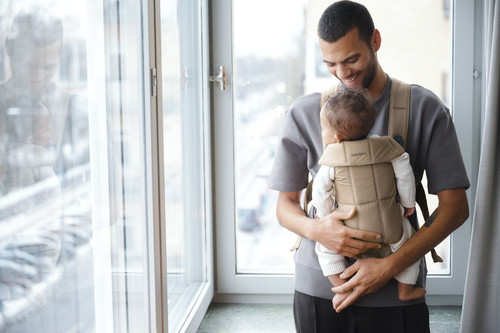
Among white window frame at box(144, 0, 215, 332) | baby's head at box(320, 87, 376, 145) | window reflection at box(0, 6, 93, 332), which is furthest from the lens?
white window frame at box(144, 0, 215, 332)

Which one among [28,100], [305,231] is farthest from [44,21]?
[305,231]

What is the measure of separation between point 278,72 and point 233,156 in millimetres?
516

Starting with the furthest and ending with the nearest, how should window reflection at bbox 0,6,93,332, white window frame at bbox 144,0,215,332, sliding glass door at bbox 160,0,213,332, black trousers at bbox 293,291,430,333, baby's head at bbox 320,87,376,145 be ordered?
sliding glass door at bbox 160,0,213,332, white window frame at bbox 144,0,215,332, black trousers at bbox 293,291,430,333, baby's head at bbox 320,87,376,145, window reflection at bbox 0,6,93,332

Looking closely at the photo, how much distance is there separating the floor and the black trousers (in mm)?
1247

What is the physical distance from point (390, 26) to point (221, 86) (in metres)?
0.94

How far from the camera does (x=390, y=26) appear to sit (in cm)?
323

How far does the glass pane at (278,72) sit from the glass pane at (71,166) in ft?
4.53

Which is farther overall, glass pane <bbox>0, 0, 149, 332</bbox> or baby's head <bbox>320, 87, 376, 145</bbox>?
baby's head <bbox>320, 87, 376, 145</bbox>

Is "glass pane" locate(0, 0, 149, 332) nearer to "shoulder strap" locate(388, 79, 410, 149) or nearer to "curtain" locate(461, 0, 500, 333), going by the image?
"shoulder strap" locate(388, 79, 410, 149)

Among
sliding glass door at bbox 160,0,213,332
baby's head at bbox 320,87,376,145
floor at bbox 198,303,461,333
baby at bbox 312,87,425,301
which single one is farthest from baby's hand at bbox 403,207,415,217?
floor at bbox 198,303,461,333

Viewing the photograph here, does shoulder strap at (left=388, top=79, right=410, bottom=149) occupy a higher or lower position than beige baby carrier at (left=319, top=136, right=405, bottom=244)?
higher

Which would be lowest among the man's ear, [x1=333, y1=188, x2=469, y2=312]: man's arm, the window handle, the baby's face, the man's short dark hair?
[x1=333, y1=188, x2=469, y2=312]: man's arm

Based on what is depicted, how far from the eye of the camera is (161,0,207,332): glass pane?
2.45 m

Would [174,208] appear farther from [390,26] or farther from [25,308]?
[390,26]
